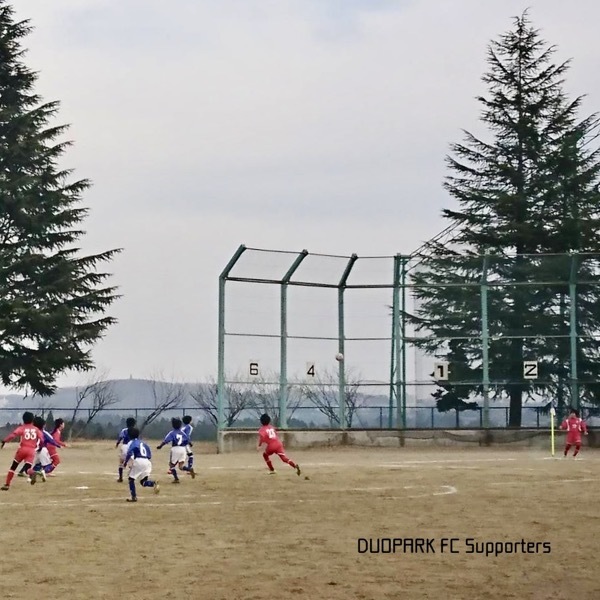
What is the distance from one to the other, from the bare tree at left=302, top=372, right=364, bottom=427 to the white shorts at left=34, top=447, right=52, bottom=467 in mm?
11553

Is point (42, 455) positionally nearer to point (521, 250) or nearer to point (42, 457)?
point (42, 457)

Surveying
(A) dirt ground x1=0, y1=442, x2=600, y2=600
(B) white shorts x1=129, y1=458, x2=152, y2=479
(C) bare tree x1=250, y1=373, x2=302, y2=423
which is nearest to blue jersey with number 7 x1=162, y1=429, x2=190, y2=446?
(A) dirt ground x1=0, y1=442, x2=600, y2=600

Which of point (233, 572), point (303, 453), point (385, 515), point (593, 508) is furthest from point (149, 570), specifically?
point (303, 453)

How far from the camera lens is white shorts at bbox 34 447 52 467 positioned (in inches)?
955

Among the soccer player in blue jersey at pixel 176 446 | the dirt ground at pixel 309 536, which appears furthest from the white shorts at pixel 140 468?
the soccer player in blue jersey at pixel 176 446

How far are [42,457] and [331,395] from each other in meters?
13.1

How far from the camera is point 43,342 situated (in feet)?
154

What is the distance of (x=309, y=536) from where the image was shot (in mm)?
14883

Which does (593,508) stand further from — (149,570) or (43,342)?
(43,342)

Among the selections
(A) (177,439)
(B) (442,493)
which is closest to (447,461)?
(A) (177,439)

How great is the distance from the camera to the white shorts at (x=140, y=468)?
19.5m

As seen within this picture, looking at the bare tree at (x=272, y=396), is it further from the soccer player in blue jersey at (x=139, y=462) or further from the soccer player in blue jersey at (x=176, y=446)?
the soccer player in blue jersey at (x=139, y=462)

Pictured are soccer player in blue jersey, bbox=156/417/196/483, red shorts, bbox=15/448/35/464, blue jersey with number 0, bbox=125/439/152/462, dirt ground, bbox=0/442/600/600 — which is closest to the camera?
dirt ground, bbox=0/442/600/600

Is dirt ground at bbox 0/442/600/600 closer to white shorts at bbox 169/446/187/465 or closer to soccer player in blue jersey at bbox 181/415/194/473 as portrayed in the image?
soccer player in blue jersey at bbox 181/415/194/473
